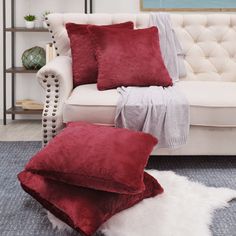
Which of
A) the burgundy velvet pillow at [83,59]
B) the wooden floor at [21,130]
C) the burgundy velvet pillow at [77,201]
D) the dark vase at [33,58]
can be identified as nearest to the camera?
the burgundy velvet pillow at [77,201]

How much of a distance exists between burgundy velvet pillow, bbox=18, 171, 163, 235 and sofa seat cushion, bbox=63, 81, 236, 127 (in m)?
0.56

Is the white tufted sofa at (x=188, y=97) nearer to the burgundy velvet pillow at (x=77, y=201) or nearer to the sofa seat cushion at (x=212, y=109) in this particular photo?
the sofa seat cushion at (x=212, y=109)

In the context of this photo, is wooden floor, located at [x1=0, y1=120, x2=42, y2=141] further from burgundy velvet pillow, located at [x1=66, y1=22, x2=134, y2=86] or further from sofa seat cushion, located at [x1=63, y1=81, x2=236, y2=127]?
sofa seat cushion, located at [x1=63, y1=81, x2=236, y2=127]

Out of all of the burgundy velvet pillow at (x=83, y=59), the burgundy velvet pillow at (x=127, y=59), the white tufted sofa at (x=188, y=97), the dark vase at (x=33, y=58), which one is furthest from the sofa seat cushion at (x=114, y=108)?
the dark vase at (x=33, y=58)

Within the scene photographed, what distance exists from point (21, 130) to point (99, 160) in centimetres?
200

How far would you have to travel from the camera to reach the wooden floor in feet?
11.5

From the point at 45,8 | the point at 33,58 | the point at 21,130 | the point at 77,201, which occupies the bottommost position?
the point at 21,130

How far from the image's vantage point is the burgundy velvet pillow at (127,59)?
2.81 m

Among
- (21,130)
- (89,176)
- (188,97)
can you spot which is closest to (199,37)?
(188,97)

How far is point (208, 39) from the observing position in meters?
3.28

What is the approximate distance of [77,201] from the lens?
74.2 inches

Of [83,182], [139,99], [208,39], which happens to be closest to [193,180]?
[139,99]

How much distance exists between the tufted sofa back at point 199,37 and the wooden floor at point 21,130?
2.41 ft

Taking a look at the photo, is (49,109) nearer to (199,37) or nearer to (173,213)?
(173,213)
